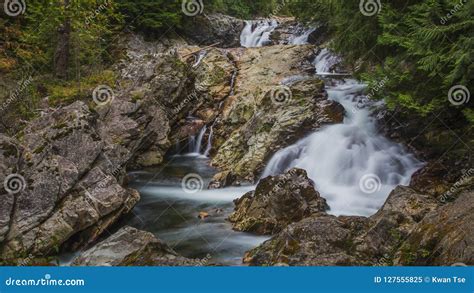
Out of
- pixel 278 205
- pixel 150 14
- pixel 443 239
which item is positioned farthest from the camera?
pixel 150 14

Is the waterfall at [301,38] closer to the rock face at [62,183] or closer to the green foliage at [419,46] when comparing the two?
the green foliage at [419,46]

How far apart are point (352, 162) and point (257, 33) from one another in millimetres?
16254

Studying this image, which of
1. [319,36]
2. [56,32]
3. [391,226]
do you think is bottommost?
[391,226]

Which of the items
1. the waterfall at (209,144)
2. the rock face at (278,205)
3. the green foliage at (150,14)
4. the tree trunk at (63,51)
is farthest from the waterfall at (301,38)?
the rock face at (278,205)

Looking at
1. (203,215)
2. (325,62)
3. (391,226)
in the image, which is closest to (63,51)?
(203,215)

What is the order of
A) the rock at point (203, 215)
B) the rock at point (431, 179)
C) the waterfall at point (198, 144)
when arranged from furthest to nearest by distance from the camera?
1. the waterfall at point (198, 144)
2. the rock at point (203, 215)
3. the rock at point (431, 179)

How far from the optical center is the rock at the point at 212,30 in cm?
2519

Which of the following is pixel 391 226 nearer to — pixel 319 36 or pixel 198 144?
pixel 198 144

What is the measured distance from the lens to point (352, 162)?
41.3 feet

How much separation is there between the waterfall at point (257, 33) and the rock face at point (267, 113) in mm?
6063

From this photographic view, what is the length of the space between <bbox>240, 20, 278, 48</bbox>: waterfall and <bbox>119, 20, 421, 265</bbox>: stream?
420 inches

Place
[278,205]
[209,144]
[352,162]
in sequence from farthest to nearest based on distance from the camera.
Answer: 1. [209,144]
2. [352,162]
3. [278,205]

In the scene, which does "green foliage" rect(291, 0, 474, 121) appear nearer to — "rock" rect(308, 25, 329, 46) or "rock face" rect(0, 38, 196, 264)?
"rock face" rect(0, 38, 196, 264)

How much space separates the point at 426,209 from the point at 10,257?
26.6ft
